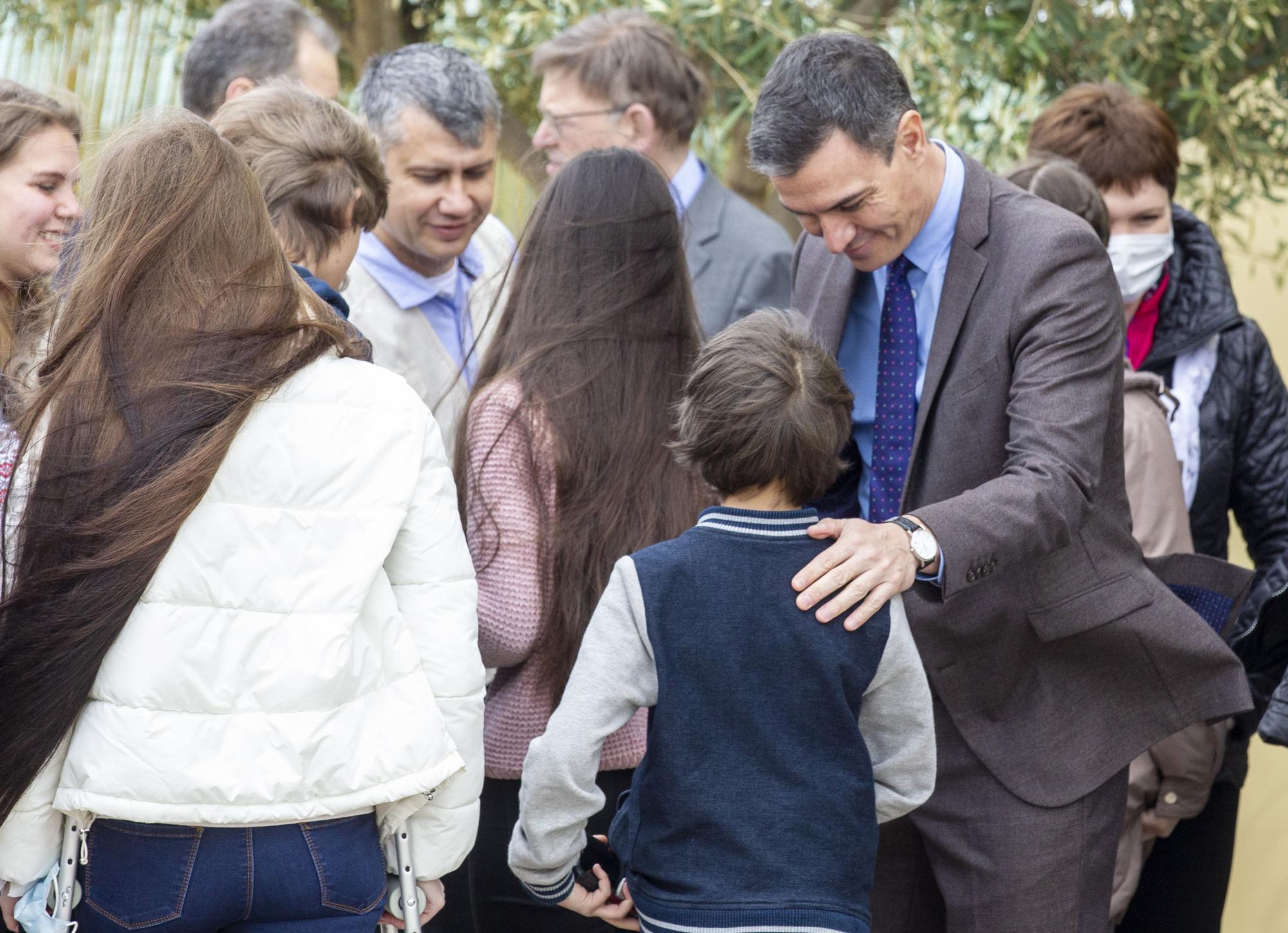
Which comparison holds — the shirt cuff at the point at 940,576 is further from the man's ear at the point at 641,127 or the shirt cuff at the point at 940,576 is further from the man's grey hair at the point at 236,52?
the man's grey hair at the point at 236,52

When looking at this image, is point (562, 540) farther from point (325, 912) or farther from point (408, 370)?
point (408, 370)

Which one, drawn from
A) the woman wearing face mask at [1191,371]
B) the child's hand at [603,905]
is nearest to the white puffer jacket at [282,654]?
the child's hand at [603,905]

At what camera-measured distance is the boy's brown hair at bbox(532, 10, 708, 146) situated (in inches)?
141

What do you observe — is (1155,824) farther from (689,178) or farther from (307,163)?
(307,163)

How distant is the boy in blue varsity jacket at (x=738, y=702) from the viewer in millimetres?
1813

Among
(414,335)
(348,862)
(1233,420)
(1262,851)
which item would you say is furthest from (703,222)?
(1262,851)

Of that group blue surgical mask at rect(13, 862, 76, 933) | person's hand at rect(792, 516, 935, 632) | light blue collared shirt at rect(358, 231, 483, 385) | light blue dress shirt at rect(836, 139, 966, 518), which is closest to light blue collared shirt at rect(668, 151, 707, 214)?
light blue collared shirt at rect(358, 231, 483, 385)

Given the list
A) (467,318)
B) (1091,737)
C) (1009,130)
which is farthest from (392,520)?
(1009,130)

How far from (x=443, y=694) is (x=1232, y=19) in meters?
2.95

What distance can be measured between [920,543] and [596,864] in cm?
64

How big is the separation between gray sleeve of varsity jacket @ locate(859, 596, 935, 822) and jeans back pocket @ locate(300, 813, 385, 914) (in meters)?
0.67

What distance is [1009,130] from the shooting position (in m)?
3.95

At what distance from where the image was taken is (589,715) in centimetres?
182

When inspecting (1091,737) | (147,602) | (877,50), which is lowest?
(1091,737)
